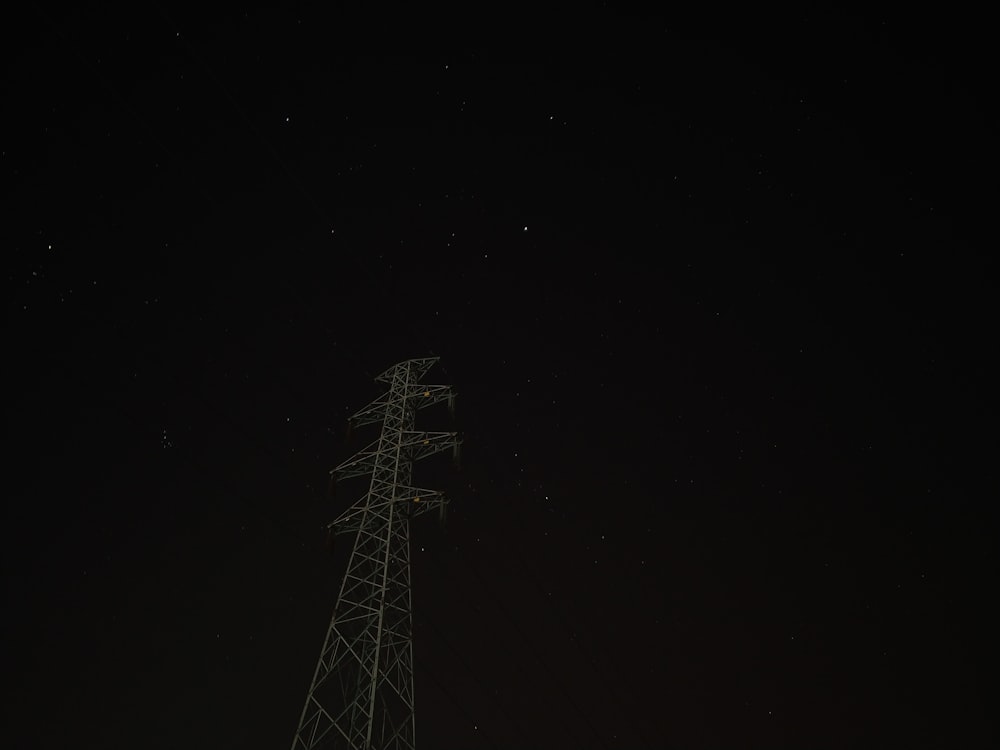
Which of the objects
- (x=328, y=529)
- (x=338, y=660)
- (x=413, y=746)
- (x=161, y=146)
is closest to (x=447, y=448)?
(x=328, y=529)

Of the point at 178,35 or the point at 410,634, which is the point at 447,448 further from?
the point at 178,35

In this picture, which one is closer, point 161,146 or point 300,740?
point 161,146

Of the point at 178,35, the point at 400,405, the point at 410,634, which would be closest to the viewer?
the point at 178,35

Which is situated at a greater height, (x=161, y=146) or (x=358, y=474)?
(x=161, y=146)

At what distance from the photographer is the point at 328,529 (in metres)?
14.0

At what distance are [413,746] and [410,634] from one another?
5.88 ft

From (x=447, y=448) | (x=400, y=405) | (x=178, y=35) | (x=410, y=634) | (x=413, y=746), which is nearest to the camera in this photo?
(x=178, y=35)

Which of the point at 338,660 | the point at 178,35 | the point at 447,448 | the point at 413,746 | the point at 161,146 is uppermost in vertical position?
the point at 178,35

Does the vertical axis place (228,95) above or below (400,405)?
above

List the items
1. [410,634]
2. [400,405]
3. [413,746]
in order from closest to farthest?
[413,746] < [410,634] < [400,405]

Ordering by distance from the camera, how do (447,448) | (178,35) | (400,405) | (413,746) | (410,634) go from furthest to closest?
1. (400,405)
2. (447,448)
3. (410,634)
4. (413,746)
5. (178,35)

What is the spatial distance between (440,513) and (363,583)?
5.80 ft

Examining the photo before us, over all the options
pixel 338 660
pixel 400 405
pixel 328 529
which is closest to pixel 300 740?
pixel 338 660

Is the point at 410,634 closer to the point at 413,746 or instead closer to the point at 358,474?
the point at 413,746
